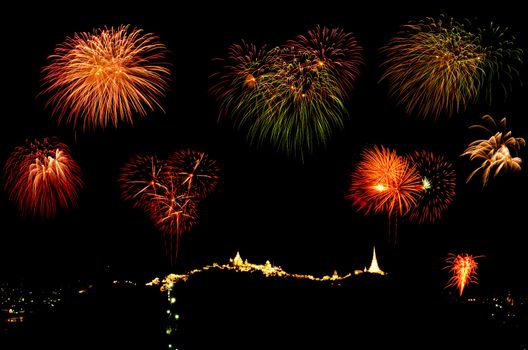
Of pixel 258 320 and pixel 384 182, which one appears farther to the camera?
pixel 384 182

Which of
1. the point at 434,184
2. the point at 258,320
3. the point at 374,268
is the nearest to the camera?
the point at 258,320

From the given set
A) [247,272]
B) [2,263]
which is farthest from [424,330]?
[2,263]

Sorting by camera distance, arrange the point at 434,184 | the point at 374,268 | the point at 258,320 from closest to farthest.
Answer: the point at 258,320, the point at 434,184, the point at 374,268

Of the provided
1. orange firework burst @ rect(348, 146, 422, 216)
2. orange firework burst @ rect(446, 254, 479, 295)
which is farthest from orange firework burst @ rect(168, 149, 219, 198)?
orange firework burst @ rect(446, 254, 479, 295)

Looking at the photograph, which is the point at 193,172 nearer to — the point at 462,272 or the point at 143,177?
the point at 143,177

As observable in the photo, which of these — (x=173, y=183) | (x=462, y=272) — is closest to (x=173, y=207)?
(x=173, y=183)

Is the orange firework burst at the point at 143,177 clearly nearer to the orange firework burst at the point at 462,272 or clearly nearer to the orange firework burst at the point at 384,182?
the orange firework burst at the point at 384,182

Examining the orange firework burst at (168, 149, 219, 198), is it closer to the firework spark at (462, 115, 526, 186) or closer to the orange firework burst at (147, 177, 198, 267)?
the orange firework burst at (147, 177, 198, 267)
